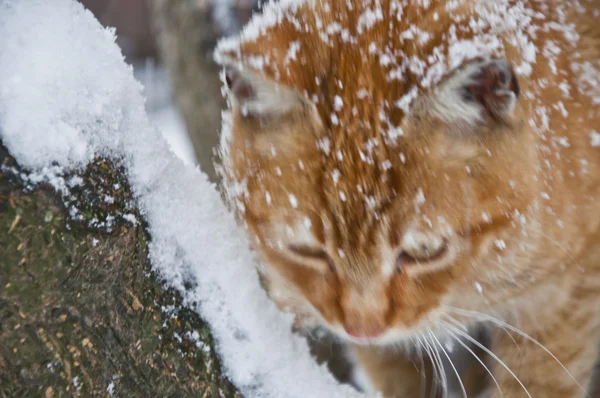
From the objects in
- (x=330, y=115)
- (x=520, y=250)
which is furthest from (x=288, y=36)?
(x=520, y=250)

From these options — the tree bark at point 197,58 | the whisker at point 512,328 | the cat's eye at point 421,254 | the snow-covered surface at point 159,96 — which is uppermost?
the snow-covered surface at point 159,96

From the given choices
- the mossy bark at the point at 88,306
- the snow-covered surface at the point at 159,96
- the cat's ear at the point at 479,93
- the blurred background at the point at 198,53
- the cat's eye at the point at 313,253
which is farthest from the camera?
the snow-covered surface at the point at 159,96

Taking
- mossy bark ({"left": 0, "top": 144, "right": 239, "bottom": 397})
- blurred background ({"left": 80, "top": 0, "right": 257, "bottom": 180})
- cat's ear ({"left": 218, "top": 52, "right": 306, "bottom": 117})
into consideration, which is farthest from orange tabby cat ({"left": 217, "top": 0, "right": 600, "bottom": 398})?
blurred background ({"left": 80, "top": 0, "right": 257, "bottom": 180})

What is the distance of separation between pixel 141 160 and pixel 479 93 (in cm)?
58

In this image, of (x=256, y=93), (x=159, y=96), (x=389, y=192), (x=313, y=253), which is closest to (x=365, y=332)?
(x=313, y=253)

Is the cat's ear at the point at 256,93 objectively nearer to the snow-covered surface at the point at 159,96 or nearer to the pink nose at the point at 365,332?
the pink nose at the point at 365,332

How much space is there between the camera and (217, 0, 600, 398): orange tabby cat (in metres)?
1.06

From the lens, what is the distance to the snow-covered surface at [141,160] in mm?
802

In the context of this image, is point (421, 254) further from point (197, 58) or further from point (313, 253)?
point (197, 58)

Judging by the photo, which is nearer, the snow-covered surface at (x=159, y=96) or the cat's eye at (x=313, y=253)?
the cat's eye at (x=313, y=253)

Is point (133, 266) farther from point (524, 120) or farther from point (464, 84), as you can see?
point (524, 120)

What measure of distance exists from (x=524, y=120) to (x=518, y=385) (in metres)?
0.78

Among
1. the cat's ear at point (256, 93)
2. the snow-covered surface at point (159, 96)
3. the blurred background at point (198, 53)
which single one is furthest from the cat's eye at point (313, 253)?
the snow-covered surface at point (159, 96)

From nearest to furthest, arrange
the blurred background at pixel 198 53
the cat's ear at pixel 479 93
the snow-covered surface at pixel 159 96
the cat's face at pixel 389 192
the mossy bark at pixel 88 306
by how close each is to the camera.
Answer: the mossy bark at pixel 88 306 < the cat's ear at pixel 479 93 < the cat's face at pixel 389 192 < the blurred background at pixel 198 53 < the snow-covered surface at pixel 159 96
